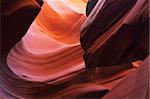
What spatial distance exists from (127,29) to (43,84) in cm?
26

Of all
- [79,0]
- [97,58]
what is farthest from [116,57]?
[79,0]

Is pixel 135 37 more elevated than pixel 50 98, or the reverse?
pixel 135 37

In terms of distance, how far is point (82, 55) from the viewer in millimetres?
850

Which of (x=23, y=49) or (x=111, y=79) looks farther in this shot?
(x=23, y=49)

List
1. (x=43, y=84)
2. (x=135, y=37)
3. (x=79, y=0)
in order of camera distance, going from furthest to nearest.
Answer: (x=79, y=0) < (x=43, y=84) < (x=135, y=37)

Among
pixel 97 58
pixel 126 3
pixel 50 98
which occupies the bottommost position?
pixel 50 98

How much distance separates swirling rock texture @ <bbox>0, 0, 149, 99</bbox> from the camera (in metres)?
0.70

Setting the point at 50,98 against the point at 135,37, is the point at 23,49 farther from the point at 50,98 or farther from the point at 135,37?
the point at 135,37

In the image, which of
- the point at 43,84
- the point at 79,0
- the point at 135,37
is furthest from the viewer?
the point at 79,0

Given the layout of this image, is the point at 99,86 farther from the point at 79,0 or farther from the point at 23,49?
the point at 79,0

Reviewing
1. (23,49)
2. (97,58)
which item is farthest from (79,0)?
Answer: (97,58)

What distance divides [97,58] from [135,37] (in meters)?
0.10

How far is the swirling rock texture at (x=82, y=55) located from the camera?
2.28ft

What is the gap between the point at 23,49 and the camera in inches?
35.3
